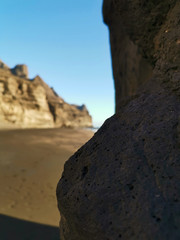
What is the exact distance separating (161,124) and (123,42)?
231 inches

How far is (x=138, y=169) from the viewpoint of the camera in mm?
1222

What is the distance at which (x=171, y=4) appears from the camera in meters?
1.77

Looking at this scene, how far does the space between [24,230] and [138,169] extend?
265 cm

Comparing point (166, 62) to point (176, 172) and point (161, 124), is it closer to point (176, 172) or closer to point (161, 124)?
point (161, 124)

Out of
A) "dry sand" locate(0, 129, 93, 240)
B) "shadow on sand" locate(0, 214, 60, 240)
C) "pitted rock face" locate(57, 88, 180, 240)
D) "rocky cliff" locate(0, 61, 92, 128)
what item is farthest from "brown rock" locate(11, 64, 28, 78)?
"pitted rock face" locate(57, 88, 180, 240)

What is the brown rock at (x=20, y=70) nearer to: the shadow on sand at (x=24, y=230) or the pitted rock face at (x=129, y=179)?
the shadow on sand at (x=24, y=230)

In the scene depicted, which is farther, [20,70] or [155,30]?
[20,70]

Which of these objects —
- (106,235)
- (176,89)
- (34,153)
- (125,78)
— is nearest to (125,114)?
(176,89)

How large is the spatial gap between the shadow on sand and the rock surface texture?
1628mm

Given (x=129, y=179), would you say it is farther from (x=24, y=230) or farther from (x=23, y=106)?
(x=23, y=106)

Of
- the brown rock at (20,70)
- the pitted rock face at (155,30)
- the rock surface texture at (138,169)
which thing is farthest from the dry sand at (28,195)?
the brown rock at (20,70)

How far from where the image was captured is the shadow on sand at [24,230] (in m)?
2.68

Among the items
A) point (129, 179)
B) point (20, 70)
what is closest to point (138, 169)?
point (129, 179)

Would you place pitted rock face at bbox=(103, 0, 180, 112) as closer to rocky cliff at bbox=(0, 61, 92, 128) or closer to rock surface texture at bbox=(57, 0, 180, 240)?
rock surface texture at bbox=(57, 0, 180, 240)
